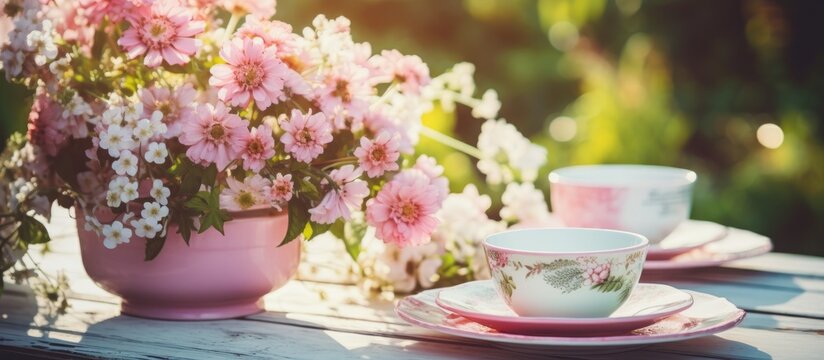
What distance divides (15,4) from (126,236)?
13.0 inches

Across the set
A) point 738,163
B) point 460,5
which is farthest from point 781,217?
point 460,5

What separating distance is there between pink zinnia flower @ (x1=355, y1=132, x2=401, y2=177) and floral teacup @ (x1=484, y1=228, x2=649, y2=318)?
152mm

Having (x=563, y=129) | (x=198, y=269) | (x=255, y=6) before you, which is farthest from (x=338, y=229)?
(x=563, y=129)

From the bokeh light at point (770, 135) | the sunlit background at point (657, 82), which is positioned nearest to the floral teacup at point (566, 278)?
the sunlit background at point (657, 82)

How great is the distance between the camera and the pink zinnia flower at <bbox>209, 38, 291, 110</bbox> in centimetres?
114

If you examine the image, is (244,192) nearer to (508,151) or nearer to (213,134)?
(213,134)

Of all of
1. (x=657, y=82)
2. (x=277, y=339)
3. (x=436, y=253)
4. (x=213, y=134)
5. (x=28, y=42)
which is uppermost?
(x=657, y=82)

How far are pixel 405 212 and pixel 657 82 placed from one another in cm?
320

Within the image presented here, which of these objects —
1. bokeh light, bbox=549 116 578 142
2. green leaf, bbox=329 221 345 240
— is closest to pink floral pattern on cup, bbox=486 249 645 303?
green leaf, bbox=329 221 345 240

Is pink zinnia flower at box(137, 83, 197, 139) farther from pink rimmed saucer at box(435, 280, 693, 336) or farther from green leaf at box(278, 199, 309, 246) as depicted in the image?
pink rimmed saucer at box(435, 280, 693, 336)

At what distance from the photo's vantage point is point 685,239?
1.59 m

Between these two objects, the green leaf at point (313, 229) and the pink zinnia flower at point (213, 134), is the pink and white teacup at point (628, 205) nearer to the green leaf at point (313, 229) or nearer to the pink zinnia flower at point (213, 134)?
the green leaf at point (313, 229)

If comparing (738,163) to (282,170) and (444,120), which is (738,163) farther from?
(282,170)

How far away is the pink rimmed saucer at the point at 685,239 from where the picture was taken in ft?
4.93
